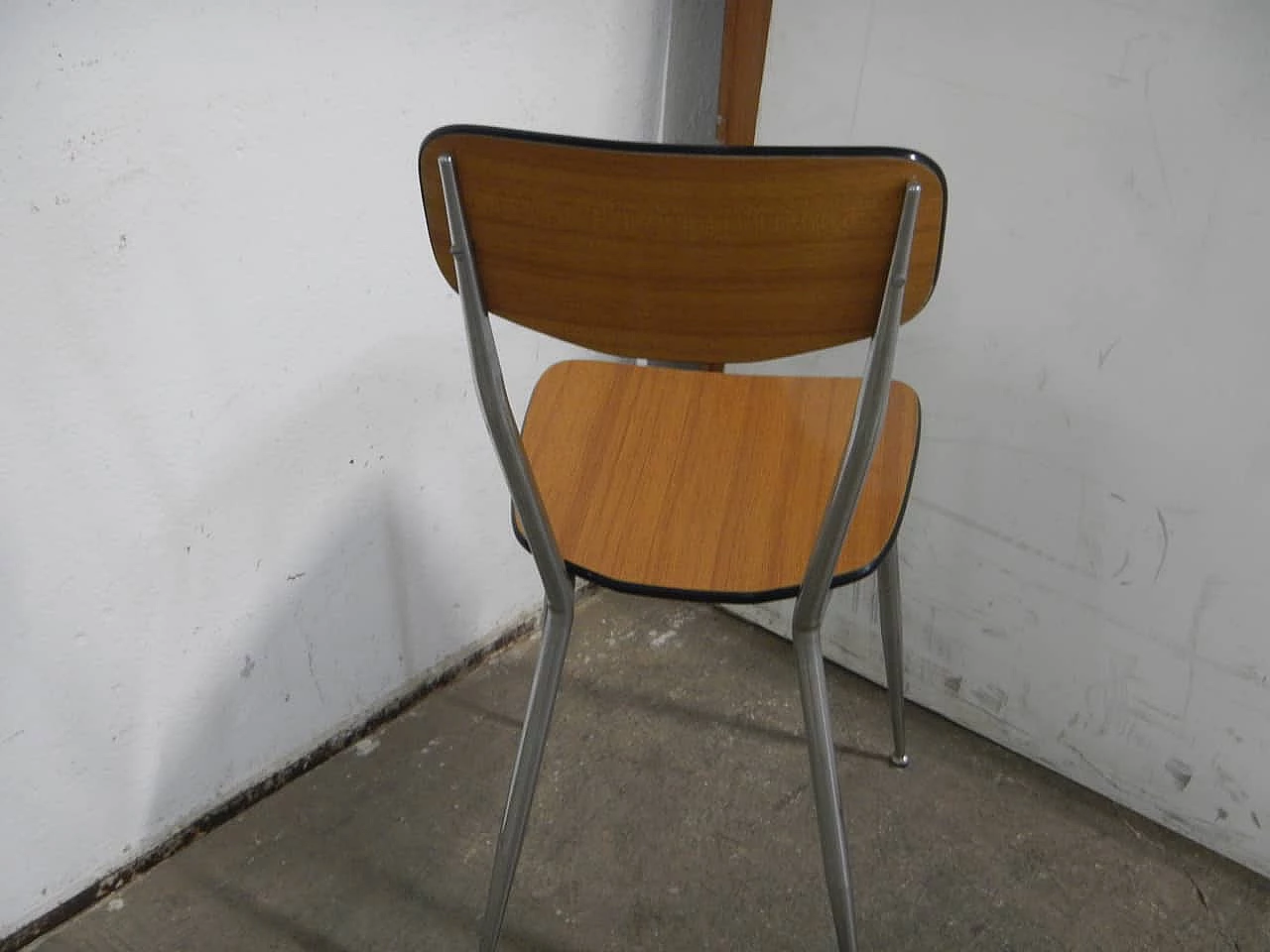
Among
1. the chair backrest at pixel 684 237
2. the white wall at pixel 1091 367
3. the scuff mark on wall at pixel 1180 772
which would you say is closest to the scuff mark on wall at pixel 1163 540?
the white wall at pixel 1091 367

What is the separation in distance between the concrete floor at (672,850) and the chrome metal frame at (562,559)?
0.59 feet

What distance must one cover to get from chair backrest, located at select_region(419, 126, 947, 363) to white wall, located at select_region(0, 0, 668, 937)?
344mm

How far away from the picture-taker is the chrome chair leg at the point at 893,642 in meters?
1.25

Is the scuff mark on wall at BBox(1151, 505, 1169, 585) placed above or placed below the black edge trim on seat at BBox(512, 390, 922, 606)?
below

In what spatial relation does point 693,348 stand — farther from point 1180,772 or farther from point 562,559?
point 1180,772

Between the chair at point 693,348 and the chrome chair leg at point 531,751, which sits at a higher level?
the chair at point 693,348

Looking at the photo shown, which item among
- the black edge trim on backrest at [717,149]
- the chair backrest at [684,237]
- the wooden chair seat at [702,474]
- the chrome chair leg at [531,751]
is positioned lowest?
the chrome chair leg at [531,751]

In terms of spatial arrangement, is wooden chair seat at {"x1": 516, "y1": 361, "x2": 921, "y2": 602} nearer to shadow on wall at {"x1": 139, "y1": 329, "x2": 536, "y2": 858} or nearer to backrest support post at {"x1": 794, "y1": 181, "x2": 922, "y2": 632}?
backrest support post at {"x1": 794, "y1": 181, "x2": 922, "y2": 632}

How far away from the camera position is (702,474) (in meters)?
1.04

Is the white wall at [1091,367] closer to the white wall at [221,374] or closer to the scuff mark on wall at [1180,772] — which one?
the scuff mark on wall at [1180,772]

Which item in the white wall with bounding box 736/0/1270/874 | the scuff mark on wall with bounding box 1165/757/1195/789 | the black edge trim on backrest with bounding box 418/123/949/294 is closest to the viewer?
the black edge trim on backrest with bounding box 418/123/949/294

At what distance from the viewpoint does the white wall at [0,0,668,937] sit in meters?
0.94

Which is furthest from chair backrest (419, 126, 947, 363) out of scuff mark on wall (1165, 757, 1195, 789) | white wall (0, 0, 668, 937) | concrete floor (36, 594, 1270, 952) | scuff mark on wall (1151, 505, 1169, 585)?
scuff mark on wall (1165, 757, 1195, 789)

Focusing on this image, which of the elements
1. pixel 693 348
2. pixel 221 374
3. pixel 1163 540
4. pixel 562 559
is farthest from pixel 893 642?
pixel 221 374
